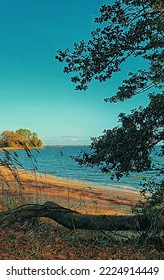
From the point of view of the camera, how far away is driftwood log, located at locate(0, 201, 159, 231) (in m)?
6.77

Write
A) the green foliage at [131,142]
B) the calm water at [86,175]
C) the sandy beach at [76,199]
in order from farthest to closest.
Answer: the calm water at [86,175], the sandy beach at [76,199], the green foliage at [131,142]

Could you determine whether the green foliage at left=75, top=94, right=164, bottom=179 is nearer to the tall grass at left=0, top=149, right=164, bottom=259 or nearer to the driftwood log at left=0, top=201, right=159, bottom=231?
the driftwood log at left=0, top=201, right=159, bottom=231

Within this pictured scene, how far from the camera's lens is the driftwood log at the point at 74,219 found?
22.2 ft

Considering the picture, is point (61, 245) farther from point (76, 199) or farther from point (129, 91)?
point (76, 199)

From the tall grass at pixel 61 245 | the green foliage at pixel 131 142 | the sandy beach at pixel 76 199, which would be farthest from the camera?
the sandy beach at pixel 76 199

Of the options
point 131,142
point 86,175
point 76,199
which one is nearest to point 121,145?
point 131,142

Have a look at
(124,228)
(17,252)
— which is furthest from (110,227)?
(17,252)

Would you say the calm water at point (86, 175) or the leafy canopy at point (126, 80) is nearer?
the leafy canopy at point (126, 80)

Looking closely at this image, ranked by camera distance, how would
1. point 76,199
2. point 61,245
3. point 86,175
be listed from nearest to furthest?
point 61,245 < point 76,199 < point 86,175

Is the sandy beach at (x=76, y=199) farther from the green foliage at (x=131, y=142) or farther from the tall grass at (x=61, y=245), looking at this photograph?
the green foliage at (x=131, y=142)

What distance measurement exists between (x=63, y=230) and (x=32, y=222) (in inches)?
31.1

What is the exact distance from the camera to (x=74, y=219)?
675cm

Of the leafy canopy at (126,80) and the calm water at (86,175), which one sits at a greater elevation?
the leafy canopy at (126,80)

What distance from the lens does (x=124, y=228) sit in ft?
22.7
